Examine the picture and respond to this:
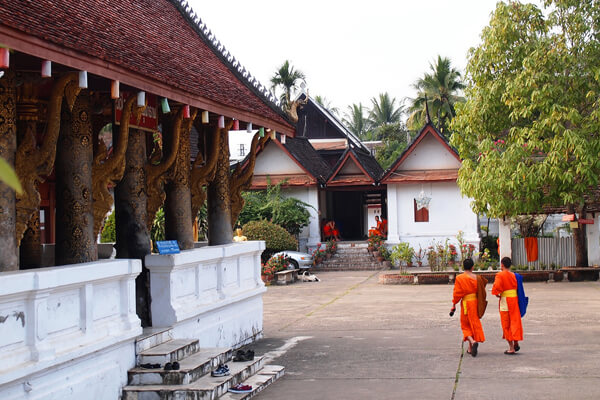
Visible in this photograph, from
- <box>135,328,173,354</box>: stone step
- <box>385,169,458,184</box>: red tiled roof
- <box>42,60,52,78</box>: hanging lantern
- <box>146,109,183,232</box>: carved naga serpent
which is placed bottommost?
<box>135,328,173,354</box>: stone step

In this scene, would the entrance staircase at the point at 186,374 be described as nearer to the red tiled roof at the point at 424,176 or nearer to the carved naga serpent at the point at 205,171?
the carved naga serpent at the point at 205,171

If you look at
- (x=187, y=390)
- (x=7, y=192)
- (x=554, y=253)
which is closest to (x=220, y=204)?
(x=187, y=390)

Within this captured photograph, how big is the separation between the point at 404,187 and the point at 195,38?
64.8ft

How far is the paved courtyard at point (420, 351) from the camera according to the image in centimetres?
827

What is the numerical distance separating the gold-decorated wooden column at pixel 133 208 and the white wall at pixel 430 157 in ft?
73.1

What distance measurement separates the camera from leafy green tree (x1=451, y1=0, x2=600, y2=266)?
66.1 feet

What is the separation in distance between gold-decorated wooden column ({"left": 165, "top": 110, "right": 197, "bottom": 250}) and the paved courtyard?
2.09 metres

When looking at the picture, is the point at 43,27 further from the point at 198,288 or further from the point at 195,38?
the point at 195,38

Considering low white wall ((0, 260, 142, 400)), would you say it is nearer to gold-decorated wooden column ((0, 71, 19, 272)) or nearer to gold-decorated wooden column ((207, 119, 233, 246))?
gold-decorated wooden column ((0, 71, 19, 272))

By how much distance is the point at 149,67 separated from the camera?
8266 mm

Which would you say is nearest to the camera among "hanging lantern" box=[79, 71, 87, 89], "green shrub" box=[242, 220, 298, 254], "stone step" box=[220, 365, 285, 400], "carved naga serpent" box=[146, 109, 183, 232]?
"hanging lantern" box=[79, 71, 87, 89]

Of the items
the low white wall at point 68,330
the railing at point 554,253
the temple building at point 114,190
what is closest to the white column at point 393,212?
the railing at point 554,253

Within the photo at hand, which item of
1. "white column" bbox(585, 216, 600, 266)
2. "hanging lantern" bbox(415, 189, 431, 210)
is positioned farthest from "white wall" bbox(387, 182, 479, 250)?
"white column" bbox(585, 216, 600, 266)

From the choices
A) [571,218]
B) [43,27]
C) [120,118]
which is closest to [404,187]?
[571,218]
